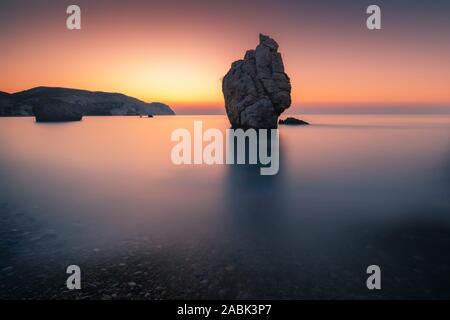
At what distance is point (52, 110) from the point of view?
137 meters

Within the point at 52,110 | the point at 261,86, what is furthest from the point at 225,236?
the point at 52,110

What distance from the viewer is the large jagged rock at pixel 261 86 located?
7206 centimetres

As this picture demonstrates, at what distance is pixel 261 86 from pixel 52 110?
120 meters

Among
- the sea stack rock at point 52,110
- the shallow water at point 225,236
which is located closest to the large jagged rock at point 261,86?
the shallow water at point 225,236

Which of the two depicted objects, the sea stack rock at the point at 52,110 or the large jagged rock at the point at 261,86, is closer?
the large jagged rock at the point at 261,86

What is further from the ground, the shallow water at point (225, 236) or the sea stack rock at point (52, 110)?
the sea stack rock at point (52, 110)

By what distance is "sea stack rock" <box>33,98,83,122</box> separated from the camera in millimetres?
134875

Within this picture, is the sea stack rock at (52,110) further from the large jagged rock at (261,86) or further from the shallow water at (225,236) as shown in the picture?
the shallow water at (225,236)

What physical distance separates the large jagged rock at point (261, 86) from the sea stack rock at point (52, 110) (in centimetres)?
10945

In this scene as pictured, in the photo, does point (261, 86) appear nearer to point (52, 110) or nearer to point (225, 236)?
point (225, 236)

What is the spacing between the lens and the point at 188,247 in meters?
10.1

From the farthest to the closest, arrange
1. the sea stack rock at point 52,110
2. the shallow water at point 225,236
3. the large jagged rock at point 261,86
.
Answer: the sea stack rock at point 52,110
the large jagged rock at point 261,86
the shallow water at point 225,236

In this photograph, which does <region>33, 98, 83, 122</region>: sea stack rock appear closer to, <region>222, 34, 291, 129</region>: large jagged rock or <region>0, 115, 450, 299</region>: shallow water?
<region>222, 34, 291, 129</region>: large jagged rock
